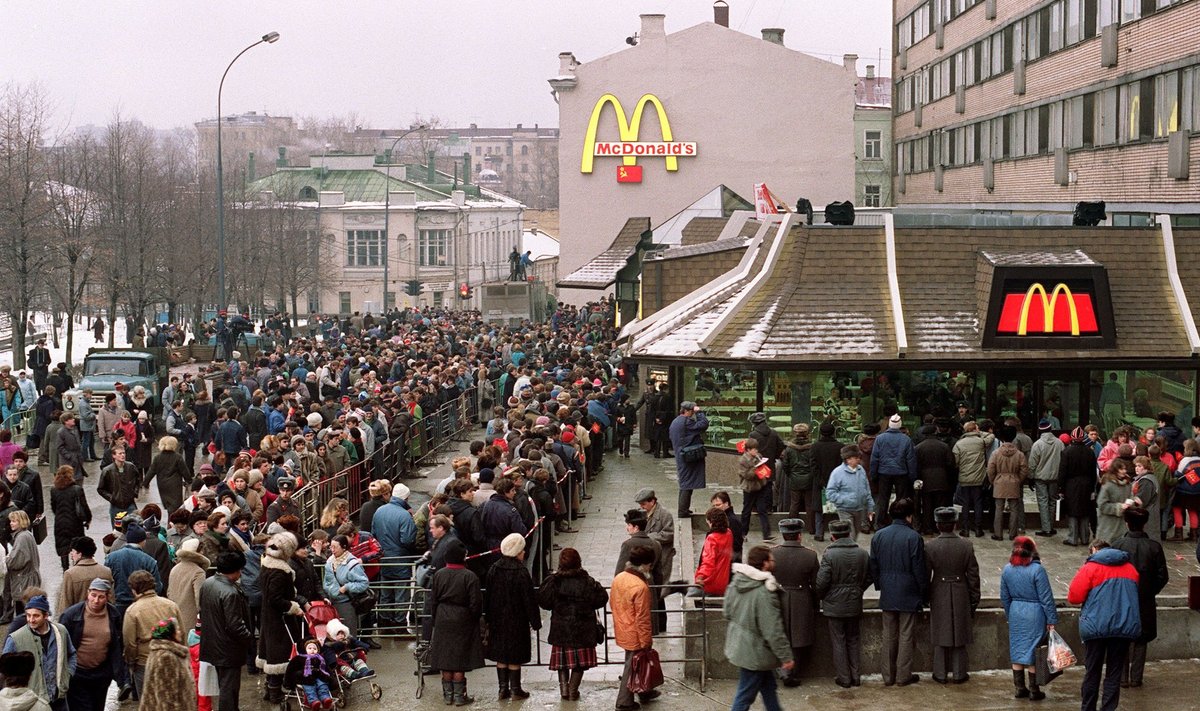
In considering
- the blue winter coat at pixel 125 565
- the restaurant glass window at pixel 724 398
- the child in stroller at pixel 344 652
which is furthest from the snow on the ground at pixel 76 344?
the child in stroller at pixel 344 652

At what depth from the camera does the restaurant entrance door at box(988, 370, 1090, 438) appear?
21.9m

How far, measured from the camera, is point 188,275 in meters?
61.6

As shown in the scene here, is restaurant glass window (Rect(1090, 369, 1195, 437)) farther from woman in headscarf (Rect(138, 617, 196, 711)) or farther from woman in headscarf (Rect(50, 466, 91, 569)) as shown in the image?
woman in headscarf (Rect(138, 617, 196, 711))

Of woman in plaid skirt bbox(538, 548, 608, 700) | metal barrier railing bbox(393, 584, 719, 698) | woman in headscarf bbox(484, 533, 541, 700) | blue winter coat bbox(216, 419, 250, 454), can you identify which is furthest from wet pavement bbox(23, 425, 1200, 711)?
blue winter coat bbox(216, 419, 250, 454)

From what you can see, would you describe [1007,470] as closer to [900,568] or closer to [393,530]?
[900,568]

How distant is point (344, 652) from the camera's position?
13914mm

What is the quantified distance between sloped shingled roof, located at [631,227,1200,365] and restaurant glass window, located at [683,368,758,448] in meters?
0.97

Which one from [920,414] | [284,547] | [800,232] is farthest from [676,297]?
[284,547]

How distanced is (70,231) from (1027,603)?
4260 centimetres

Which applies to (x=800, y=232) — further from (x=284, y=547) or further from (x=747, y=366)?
(x=284, y=547)

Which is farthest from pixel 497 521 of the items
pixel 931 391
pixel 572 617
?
pixel 931 391

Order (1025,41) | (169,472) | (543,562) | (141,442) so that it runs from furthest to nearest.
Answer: (1025,41)
(141,442)
(169,472)
(543,562)

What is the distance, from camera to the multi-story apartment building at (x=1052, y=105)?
33.6 meters

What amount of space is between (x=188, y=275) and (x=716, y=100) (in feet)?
75.4
